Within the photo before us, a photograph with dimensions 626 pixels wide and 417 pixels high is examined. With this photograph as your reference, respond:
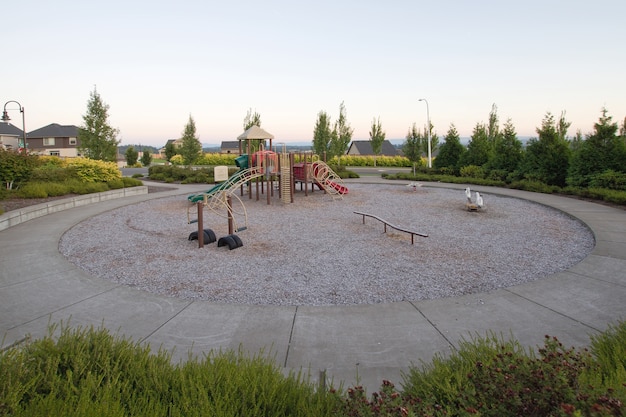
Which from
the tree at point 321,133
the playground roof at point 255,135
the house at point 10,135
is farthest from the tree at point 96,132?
the house at point 10,135

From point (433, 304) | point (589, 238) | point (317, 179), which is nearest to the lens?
point (433, 304)

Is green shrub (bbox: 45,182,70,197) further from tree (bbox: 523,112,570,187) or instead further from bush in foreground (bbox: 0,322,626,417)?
tree (bbox: 523,112,570,187)

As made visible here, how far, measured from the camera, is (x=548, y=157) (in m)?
20.9

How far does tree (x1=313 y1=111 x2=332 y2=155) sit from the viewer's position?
41.9 meters

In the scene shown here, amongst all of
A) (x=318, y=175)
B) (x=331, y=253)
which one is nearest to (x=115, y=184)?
(x=318, y=175)

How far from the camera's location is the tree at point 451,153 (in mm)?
28281

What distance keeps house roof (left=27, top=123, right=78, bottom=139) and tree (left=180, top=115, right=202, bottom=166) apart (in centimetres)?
4942

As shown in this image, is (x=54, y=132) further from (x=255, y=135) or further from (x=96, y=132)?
(x=255, y=135)

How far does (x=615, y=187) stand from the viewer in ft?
55.3

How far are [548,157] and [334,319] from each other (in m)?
20.3

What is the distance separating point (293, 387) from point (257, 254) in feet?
19.3

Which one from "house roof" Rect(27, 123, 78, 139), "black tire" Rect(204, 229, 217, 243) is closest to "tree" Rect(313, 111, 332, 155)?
"black tire" Rect(204, 229, 217, 243)

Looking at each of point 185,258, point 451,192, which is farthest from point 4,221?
point 451,192

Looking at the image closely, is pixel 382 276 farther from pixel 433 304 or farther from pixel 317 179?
pixel 317 179
